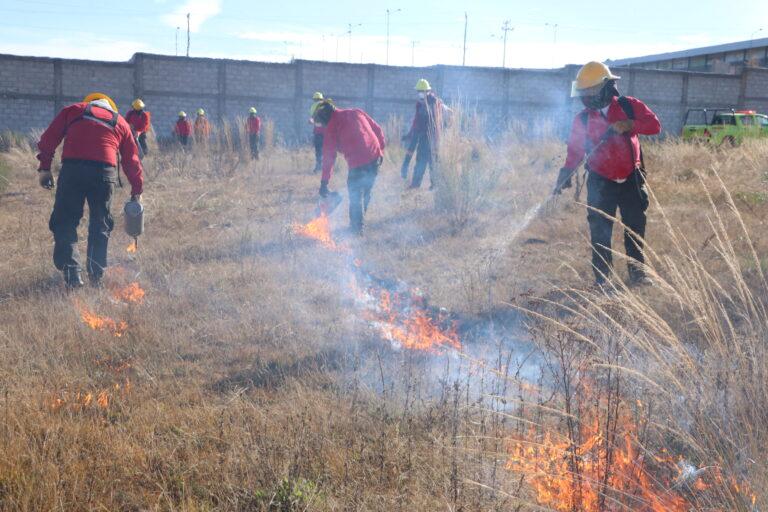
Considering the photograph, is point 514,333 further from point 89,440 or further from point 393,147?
point 393,147

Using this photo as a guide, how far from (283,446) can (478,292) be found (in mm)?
2734

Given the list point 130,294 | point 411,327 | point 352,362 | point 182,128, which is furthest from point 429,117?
point 182,128

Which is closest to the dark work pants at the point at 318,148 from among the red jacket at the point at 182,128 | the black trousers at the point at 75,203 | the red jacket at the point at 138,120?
the red jacket at the point at 138,120

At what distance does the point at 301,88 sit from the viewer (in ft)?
75.4

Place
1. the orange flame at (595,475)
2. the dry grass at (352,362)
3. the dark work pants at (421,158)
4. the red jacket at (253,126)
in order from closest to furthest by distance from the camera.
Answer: the orange flame at (595,475) < the dry grass at (352,362) < the dark work pants at (421,158) < the red jacket at (253,126)

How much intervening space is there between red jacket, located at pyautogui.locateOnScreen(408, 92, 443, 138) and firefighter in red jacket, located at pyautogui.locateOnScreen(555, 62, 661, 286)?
2.96 metres

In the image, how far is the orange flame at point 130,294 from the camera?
17.6 feet

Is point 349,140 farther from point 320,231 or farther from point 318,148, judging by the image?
point 318,148

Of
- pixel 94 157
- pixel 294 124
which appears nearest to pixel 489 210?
pixel 94 157

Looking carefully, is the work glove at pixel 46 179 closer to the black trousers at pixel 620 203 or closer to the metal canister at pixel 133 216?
the metal canister at pixel 133 216

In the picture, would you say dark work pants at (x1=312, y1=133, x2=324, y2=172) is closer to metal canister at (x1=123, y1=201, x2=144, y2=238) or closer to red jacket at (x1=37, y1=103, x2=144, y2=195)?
metal canister at (x1=123, y1=201, x2=144, y2=238)

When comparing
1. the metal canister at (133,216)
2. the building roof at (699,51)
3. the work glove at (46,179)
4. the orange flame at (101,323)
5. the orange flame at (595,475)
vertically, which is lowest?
the orange flame at (101,323)

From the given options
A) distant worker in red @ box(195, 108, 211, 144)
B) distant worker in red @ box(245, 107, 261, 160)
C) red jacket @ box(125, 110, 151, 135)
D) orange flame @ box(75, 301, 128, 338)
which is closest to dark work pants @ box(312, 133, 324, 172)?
distant worker in red @ box(245, 107, 261, 160)

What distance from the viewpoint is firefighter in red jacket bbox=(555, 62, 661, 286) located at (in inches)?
203
